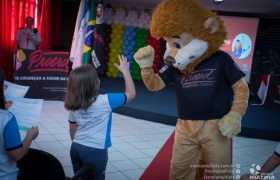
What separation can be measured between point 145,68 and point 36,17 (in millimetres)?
5506

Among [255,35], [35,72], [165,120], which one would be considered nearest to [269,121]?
[165,120]

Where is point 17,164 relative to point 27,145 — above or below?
below

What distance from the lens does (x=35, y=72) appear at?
5.29 metres

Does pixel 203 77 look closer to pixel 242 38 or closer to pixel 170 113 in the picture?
pixel 170 113

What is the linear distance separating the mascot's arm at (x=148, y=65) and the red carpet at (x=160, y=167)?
1056 millimetres

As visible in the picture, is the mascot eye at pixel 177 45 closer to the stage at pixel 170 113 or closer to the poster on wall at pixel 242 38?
the stage at pixel 170 113

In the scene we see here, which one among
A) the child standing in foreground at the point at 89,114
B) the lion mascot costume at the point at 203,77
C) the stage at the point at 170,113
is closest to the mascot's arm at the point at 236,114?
the lion mascot costume at the point at 203,77

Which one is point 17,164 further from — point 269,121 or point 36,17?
point 36,17

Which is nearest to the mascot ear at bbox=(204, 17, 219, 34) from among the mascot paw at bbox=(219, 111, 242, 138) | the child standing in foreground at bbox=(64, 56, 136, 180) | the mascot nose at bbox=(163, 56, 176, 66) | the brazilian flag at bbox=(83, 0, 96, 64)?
the mascot nose at bbox=(163, 56, 176, 66)

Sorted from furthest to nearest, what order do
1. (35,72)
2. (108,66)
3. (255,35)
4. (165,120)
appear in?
1. (108,66)
2. (255,35)
3. (35,72)
4. (165,120)

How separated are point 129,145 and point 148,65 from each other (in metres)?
Result: 1.88

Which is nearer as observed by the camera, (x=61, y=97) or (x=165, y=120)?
(x=165, y=120)

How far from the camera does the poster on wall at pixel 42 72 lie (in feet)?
17.1

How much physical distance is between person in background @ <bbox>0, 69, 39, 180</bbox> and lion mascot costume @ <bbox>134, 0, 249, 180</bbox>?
0.91 meters
